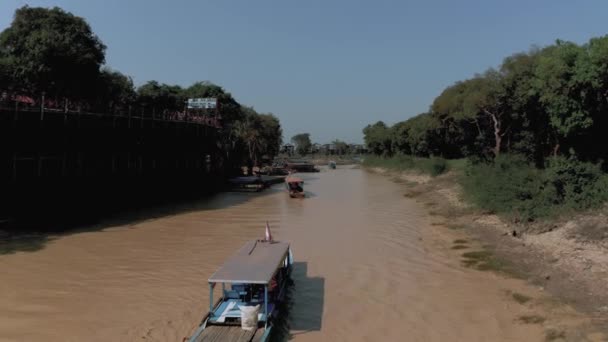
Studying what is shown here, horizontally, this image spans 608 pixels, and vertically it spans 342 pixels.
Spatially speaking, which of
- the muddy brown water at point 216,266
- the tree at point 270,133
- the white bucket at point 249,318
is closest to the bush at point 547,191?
the muddy brown water at point 216,266

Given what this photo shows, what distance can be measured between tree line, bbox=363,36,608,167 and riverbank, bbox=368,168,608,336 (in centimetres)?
537

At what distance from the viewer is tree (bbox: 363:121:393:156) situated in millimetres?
96794

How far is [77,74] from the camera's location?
3384 cm

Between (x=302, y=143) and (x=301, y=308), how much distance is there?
15363 centimetres

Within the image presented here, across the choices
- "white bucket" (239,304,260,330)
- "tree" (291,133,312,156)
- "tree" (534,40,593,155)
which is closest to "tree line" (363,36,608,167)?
"tree" (534,40,593,155)

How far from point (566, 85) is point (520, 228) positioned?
7.07 meters

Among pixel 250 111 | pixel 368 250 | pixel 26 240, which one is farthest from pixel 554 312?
pixel 250 111

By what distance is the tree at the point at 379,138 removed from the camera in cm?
9679

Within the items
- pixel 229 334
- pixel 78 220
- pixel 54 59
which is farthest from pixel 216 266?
pixel 54 59

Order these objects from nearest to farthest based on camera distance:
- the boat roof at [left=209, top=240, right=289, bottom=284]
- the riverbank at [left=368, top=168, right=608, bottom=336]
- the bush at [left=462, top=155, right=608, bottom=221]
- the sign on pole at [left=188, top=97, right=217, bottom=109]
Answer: the boat roof at [left=209, top=240, right=289, bottom=284]
the riverbank at [left=368, top=168, right=608, bottom=336]
the bush at [left=462, top=155, right=608, bottom=221]
the sign on pole at [left=188, top=97, right=217, bottom=109]

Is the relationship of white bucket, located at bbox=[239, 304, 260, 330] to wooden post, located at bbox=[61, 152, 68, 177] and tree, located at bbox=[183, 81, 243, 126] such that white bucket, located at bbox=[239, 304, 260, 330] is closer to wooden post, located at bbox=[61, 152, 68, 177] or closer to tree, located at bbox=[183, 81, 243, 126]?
wooden post, located at bbox=[61, 152, 68, 177]

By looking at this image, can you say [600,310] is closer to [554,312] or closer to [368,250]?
[554,312]

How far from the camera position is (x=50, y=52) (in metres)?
31.3

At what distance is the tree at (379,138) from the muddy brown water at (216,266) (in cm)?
7461
